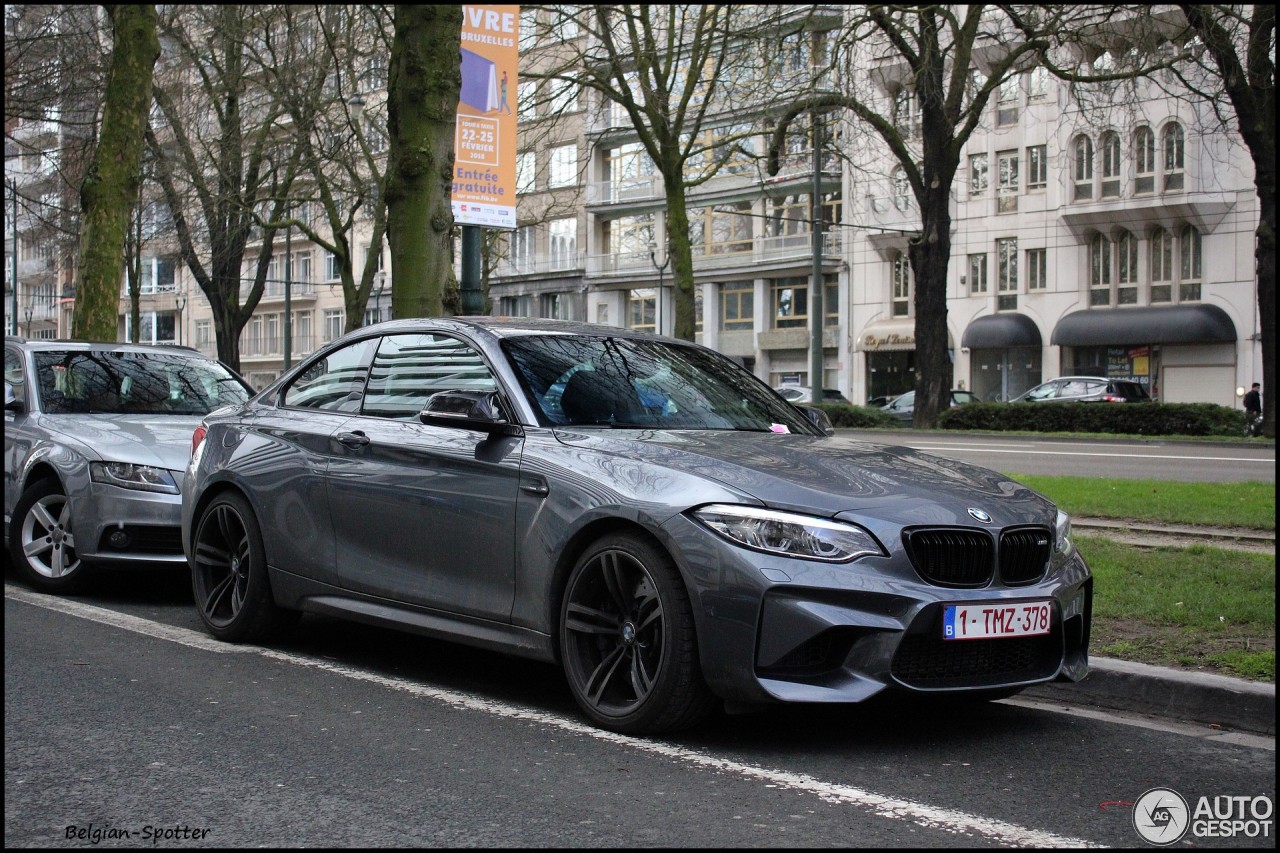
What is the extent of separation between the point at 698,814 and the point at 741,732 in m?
1.14

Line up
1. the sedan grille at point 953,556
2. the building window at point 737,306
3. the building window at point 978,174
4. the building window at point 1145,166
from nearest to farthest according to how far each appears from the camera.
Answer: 1. the sedan grille at point 953,556
2. the building window at point 1145,166
3. the building window at point 978,174
4. the building window at point 737,306

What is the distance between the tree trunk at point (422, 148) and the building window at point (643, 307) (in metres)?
52.8

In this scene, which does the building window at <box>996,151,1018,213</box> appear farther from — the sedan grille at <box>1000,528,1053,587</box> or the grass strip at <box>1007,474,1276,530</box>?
the sedan grille at <box>1000,528,1053,587</box>

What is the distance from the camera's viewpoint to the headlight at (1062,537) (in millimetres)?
5301

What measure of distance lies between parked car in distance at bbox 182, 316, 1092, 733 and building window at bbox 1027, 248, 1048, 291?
150 ft

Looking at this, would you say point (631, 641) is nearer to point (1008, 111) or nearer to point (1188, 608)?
point (1188, 608)

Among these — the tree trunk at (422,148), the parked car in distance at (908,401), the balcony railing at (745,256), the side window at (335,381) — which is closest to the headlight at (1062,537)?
the side window at (335,381)

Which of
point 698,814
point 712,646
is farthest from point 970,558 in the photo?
point 698,814

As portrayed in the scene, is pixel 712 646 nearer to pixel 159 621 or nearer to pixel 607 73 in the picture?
pixel 159 621

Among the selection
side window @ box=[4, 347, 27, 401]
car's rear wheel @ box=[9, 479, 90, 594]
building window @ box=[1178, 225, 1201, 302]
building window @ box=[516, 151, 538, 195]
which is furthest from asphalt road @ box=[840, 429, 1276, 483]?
building window @ box=[1178, 225, 1201, 302]

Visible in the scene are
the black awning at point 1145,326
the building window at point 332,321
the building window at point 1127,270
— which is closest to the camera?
the black awning at point 1145,326

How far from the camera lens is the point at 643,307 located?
65.3m

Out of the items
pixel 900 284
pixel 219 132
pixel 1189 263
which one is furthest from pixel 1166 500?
pixel 900 284

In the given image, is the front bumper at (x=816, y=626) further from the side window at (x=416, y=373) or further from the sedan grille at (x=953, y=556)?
the side window at (x=416, y=373)
